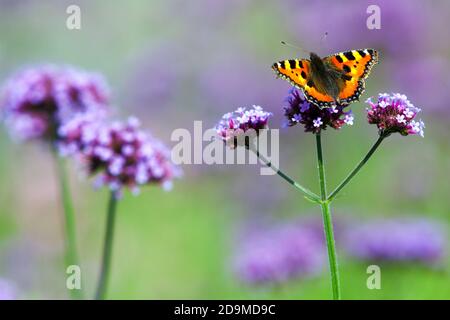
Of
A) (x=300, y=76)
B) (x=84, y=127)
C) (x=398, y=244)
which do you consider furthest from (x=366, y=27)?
(x=300, y=76)

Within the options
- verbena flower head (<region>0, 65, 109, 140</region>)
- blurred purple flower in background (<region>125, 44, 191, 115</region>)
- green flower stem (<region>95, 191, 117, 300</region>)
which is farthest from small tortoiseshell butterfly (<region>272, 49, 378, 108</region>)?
blurred purple flower in background (<region>125, 44, 191, 115</region>)

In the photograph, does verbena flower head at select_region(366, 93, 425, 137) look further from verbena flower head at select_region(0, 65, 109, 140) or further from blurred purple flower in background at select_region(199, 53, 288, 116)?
blurred purple flower in background at select_region(199, 53, 288, 116)

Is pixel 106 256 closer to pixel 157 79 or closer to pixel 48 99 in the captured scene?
pixel 48 99

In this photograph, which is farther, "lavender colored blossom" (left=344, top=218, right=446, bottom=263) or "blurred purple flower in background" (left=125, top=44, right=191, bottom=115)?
"blurred purple flower in background" (left=125, top=44, right=191, bottom=115)

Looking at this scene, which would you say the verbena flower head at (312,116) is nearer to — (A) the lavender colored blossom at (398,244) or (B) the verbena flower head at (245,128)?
(B) the verbena flower head at (245,128)

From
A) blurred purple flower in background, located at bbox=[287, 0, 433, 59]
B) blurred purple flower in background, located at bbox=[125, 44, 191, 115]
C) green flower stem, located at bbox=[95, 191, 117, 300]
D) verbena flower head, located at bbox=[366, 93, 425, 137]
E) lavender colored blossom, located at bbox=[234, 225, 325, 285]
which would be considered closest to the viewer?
verbena flower head, located at bbox=[366, 93, 425, 137]

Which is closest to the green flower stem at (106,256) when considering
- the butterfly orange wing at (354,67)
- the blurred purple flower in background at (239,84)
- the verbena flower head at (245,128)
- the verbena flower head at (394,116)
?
the verbena flower head at (245,128)
